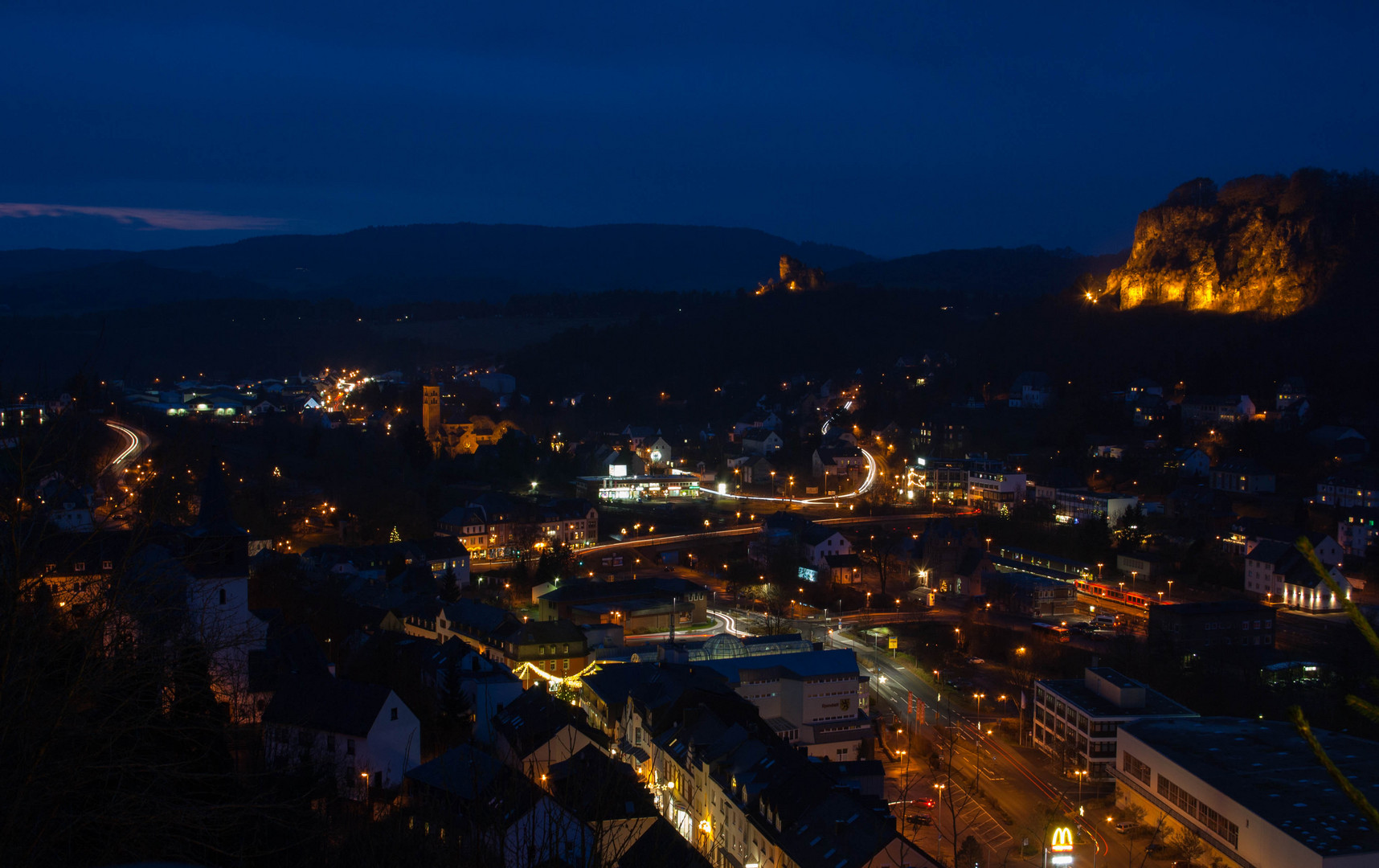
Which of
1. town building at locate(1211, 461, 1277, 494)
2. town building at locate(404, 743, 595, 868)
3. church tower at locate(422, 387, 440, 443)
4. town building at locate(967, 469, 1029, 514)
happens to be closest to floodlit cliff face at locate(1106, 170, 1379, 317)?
town building at locate(1211, 461, 1277, 494)

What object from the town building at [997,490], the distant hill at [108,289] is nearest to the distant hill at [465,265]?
the distant hill at [108,289]

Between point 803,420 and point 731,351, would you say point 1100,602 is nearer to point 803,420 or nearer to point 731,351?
point 803,420

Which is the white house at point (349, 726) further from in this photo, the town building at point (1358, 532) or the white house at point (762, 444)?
the white house at point (762, 444)

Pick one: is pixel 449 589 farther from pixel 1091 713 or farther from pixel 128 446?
pixel 1091 713

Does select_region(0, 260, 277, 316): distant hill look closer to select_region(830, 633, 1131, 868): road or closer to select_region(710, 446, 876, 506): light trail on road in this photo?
select_region(710, 446, 876, 506): light trail on road

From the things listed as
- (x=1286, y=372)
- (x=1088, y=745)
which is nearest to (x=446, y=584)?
(x=1088, y=745)

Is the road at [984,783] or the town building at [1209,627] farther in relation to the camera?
the town building at [1209,627]
